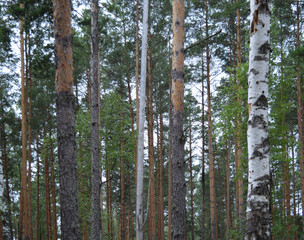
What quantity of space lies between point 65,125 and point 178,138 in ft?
8.21

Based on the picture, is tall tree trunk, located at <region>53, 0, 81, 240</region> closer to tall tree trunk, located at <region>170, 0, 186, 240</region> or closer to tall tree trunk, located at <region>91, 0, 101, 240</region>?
tall tree trunk, located at <region>170, 0, 186, 240</region>

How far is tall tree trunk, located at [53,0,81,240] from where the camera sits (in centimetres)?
505

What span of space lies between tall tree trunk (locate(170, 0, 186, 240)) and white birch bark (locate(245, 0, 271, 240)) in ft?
7.65

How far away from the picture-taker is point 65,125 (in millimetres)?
5297

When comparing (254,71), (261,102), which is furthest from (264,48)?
(261,102)

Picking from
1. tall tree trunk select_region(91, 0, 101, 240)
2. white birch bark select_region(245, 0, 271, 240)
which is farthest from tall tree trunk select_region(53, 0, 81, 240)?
tall tree trunk select_region(91, 0, 101, 240)

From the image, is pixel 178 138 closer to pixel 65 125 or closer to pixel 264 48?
pixel 65 125

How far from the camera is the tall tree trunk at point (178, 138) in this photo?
6.48 metres

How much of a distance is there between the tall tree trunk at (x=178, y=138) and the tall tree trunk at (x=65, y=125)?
2231 millimetres

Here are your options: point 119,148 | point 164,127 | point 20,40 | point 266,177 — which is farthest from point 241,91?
point 164,127

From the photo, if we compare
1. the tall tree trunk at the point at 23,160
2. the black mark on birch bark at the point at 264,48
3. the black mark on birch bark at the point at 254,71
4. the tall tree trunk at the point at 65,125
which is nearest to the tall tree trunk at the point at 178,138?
the tall tree trunk at the point at 65,125

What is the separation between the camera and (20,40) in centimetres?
1405

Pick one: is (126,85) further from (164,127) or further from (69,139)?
(69,139)

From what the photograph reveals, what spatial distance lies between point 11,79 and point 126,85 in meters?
6.31
